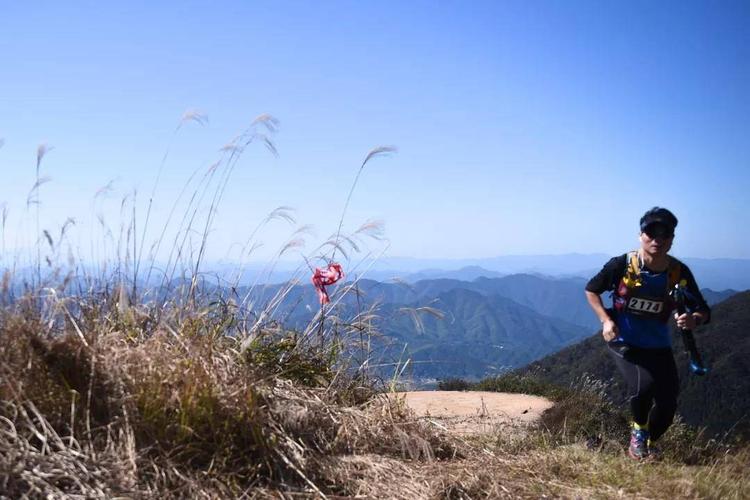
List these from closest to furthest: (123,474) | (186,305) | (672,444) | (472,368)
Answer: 1. (123,474)
2. (186,305)
3. (672,444)
4. (472,368)

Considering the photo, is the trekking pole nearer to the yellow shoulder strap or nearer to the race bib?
the race bib

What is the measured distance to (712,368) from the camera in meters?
37.2

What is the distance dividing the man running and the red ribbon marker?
191 cm

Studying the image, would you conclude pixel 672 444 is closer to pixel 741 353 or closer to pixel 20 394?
pixel 20 394

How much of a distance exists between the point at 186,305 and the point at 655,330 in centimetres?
325

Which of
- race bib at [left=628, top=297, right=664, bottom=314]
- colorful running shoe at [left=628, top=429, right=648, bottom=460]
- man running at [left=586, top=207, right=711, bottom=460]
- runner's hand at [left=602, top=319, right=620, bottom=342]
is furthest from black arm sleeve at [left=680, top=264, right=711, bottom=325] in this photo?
colorful running shoe at [left=628, top=429, right=648, bottom=460]

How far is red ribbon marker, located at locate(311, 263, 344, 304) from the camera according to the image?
4035mm

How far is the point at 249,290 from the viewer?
12.9 ft

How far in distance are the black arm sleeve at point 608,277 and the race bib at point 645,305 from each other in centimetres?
18

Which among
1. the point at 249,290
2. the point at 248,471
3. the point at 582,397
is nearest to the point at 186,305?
the point at 249,290

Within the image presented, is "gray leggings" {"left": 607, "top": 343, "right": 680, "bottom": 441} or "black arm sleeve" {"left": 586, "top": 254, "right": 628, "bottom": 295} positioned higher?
"black arm sleeve" {"left": 586, "top": 254, "right": 628, "bottom": 295}

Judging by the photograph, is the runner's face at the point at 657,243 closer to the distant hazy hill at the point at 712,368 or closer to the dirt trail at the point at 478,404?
the dirt trail at the point at 478,404

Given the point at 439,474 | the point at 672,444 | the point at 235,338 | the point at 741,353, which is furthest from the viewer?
the point at 741,353

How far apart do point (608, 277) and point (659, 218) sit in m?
0.55
